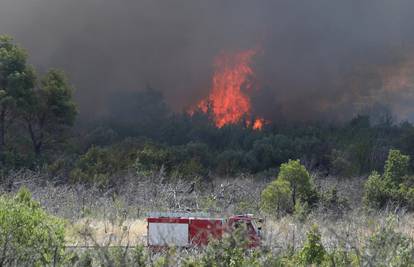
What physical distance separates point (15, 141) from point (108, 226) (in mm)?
21608

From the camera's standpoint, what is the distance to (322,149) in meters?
49.9

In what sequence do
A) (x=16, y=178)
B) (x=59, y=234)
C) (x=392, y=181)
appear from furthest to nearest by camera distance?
(x=16, y=178) < (x=392, y=181) < (x=59, y=234)

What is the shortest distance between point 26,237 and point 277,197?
1384 cm

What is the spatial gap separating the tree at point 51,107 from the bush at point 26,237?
25027mm

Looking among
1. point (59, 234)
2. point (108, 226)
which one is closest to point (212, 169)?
point (108, 226)

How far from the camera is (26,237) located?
11336 millimetres

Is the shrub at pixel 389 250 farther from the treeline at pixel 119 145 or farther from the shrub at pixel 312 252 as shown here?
the treeline at pixel 119 145

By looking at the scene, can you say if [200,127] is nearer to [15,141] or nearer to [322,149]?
[322,149]

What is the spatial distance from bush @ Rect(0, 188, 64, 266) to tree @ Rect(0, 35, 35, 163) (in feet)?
77.1

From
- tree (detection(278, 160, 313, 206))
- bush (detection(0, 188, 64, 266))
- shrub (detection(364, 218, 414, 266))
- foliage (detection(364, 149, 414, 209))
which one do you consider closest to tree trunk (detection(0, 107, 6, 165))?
tree (detection(278, 160, 313, 206))

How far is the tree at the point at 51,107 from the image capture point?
36.2 m

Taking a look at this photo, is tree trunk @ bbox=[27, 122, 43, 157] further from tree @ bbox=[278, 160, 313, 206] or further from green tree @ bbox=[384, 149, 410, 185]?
green tree @ bbox=[384, 149, 410, 185]

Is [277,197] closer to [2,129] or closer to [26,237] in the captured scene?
[26,237]

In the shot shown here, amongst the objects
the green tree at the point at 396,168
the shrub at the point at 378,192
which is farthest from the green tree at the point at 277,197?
the green tree at the point at 396,168
